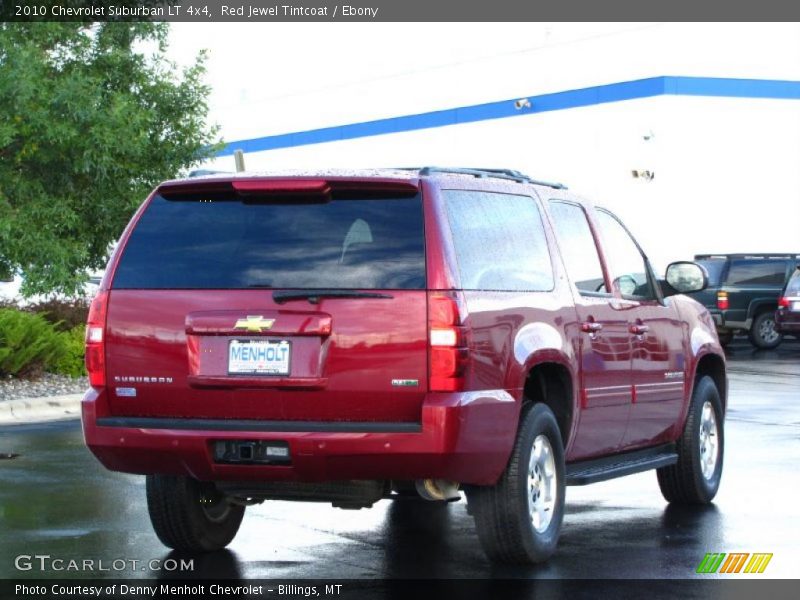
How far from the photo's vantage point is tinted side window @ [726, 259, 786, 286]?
31062 mm

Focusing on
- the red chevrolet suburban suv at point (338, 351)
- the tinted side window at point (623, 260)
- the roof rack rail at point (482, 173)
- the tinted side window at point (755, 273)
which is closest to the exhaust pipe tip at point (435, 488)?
the red chevrolet suburban suv at point (338, 351)

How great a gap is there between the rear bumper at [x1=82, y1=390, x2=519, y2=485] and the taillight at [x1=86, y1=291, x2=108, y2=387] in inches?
3.3

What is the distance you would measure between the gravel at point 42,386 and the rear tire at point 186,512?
9150 mm

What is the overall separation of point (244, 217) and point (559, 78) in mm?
36304

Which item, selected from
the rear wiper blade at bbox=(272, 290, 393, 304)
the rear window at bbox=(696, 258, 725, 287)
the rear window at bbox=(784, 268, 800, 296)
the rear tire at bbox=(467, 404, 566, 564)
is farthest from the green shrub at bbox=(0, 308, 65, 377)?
the rear window at bbox=(696, 258, 725, 287)

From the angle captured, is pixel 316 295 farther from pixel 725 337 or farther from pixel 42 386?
pixel 725 337

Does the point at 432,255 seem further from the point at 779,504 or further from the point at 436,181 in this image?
the point at 779,504

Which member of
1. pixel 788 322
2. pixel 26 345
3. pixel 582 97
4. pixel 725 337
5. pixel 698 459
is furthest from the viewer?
pixel 582 97

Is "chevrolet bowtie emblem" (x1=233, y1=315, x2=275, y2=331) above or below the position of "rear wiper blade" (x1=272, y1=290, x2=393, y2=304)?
below

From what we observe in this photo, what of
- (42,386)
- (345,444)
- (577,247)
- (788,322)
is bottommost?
(788,322)

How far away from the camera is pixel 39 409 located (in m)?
16.9

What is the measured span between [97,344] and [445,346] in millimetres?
1765

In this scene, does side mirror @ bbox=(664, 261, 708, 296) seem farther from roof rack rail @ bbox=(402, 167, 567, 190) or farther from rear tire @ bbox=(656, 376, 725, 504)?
roof rack rail @ bbox=(402, 167, 567, 190)
